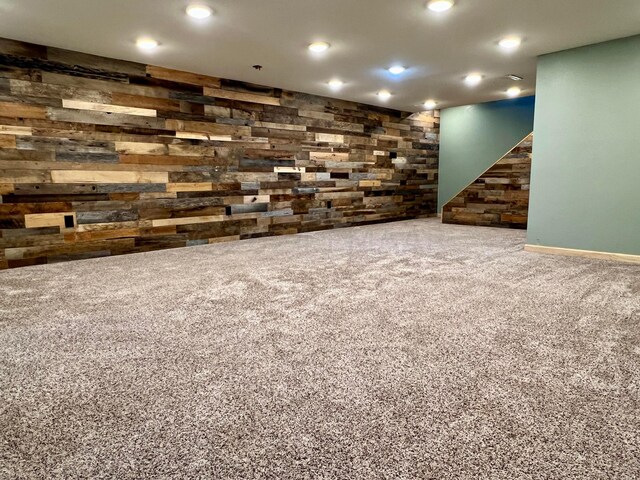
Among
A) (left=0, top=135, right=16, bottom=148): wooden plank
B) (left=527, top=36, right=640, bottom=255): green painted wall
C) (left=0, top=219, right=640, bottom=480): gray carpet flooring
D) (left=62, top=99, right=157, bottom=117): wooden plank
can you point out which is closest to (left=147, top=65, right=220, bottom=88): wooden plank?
(left=62, top=99, right=157, bottom=117): wooden plank

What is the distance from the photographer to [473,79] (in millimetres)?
5145

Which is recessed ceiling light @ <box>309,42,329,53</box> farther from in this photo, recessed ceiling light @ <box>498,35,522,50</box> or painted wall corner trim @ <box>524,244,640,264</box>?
painted wall corner trim @ <box>524,244,640,264</box>

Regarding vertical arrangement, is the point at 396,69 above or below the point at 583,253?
above

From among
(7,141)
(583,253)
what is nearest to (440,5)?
(583,253)

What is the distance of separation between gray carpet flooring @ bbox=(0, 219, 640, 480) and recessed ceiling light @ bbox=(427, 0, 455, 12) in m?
2.00

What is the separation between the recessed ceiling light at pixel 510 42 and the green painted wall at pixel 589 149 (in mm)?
541

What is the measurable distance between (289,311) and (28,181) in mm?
2949

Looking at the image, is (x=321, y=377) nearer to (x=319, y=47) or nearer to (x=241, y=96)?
(x=319, y=47)

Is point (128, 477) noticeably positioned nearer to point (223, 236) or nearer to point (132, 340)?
point (132, 340)

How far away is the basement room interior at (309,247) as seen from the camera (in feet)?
4.08

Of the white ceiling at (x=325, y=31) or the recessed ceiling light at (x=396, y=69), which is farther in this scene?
the recessed ceiling light at (x=396, y=69)

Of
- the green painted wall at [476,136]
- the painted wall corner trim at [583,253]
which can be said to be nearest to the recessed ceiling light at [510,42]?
the painted wall corner trim at [583,253]

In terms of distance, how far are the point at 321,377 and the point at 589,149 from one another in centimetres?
375

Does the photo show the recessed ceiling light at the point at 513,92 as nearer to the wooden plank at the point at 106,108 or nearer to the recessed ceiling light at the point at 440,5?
the recessed ceiling light at the point at 440,5
